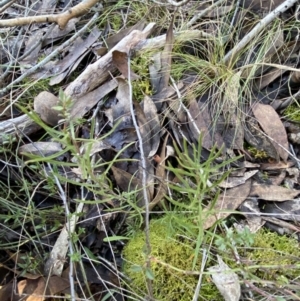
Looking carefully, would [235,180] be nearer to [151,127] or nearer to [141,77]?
[151,127]

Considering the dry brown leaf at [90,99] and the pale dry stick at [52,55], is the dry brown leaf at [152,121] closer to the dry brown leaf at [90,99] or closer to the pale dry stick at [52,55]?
the dry brown leaf at [90,99]

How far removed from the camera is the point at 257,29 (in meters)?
1.53

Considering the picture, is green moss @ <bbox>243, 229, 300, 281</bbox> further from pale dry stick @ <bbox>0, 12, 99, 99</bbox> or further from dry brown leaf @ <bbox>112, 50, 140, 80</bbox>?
pale dry stick @ <bbox>0, 12, 99, 99</bbox>

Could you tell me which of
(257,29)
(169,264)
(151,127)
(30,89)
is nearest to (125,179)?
(151,127)

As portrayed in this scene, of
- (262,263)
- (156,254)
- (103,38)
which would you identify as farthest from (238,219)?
(103,38)

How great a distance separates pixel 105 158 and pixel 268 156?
48cm

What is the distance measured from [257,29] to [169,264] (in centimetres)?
81

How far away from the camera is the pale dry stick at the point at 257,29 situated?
1522 mm

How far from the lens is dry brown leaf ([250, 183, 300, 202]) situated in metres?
1.31

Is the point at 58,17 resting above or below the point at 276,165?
above

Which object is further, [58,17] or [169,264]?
[58,17]

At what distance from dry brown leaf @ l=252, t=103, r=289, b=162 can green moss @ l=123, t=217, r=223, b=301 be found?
0.39m

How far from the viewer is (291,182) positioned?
4.39 feet

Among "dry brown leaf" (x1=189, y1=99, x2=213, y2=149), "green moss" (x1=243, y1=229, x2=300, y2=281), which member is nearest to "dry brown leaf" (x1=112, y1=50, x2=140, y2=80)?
"dry brown leaf" (x1=189, y1=99, x2=213, y2=149)
